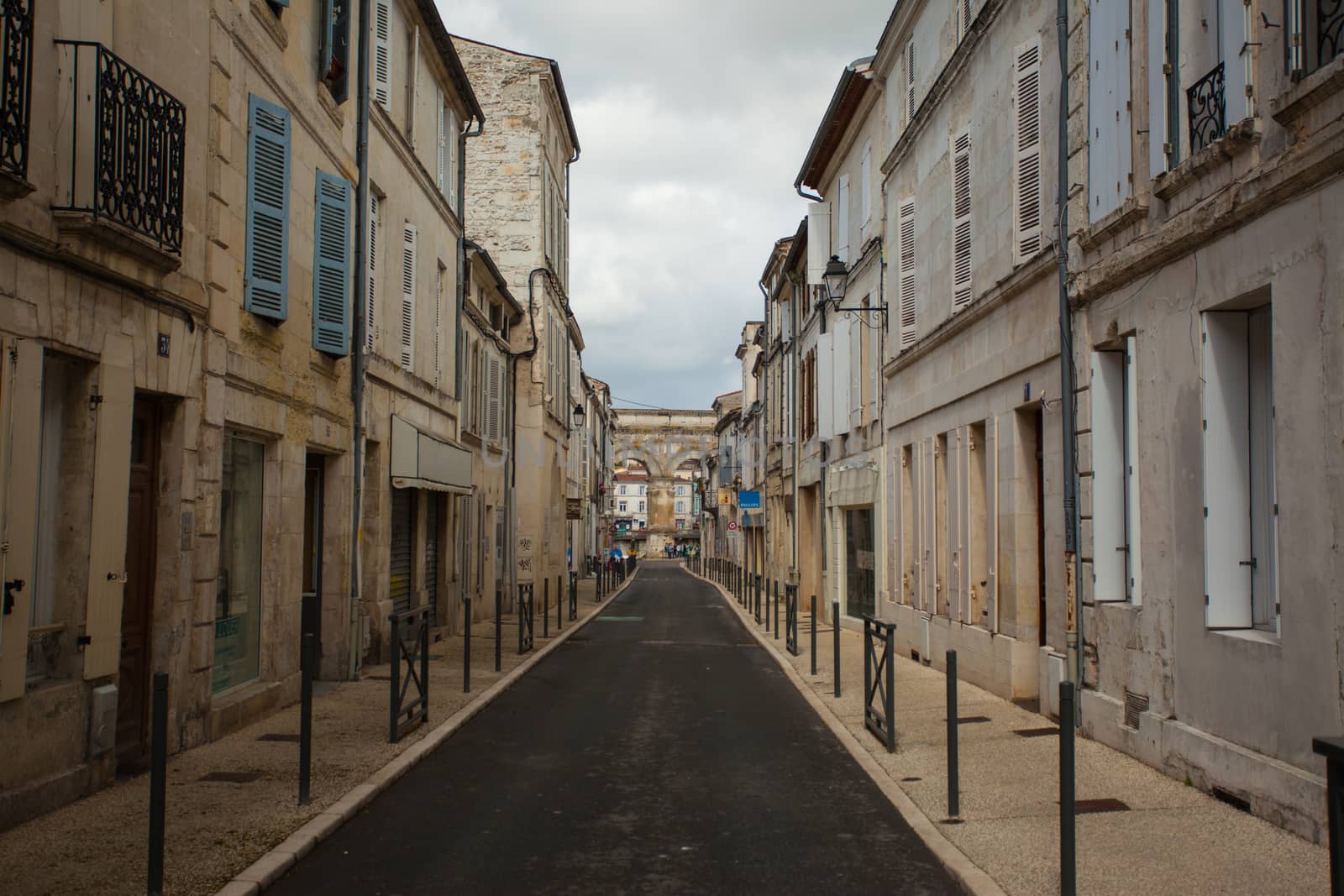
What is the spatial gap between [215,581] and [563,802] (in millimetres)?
3942

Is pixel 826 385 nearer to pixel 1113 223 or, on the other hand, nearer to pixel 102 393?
pixel 1113 223

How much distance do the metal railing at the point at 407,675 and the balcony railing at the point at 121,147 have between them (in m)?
3.44

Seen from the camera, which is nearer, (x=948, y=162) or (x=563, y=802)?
(x=563, y=802)

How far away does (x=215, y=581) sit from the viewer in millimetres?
9359

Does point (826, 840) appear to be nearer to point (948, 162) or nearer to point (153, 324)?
point (153, 324)

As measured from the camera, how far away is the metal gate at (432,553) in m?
18.4

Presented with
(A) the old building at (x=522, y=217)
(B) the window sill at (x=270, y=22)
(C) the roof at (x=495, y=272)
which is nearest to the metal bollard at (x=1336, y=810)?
(B) the window sill at (x=270, y=22)

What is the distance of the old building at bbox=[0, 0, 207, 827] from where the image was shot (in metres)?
6.36

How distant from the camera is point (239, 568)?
10234 mm

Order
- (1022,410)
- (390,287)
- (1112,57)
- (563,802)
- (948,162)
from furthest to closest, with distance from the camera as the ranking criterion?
(390,287) < (948,162) < (1022,410) < (1112,57) < (563,802)

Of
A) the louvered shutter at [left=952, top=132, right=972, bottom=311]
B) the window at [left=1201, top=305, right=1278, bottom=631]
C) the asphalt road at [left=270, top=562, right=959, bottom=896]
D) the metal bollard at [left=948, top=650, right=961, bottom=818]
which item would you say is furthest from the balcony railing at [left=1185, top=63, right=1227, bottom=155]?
the louvered shutter at [left=952, top=132, right=972, bottom=311]

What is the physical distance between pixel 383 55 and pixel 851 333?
32.0ft

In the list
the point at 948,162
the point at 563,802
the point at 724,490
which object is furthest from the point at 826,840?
the point at 724,490

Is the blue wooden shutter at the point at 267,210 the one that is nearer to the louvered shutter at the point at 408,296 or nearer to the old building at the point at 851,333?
the louvered shutter at the point at 408,296
